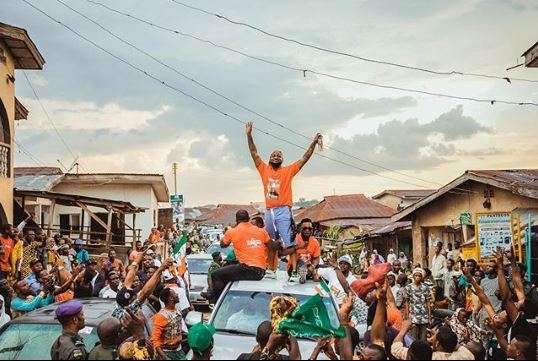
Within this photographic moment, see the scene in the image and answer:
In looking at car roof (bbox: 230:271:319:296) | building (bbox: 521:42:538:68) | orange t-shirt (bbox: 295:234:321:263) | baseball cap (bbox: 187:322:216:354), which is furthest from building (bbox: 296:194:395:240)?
baseball cap (bbox: 187:322:216:354)

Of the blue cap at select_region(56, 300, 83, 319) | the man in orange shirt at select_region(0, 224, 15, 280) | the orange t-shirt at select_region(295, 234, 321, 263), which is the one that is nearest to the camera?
the blue cap at select_region(56, 300, 83, 319)

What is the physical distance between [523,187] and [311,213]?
23.8m

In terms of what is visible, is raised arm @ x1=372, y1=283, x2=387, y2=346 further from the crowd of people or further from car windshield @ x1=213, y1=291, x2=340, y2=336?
car windshield @ x1=213, y1=291, x2=340, y2=336

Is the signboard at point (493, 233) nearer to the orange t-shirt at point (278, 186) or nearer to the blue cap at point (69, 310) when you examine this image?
the orange t-shirt at point (278, 186)

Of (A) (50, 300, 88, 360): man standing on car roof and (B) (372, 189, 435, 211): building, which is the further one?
(B) (372, 189, 435, 211): building

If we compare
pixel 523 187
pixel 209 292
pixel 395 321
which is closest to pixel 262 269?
pixel 209 292

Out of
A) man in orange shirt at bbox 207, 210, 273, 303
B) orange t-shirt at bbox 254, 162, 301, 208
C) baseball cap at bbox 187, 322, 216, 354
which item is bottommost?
baseball cap at bbox 187, 322, 216, 354

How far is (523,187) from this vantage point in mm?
17062

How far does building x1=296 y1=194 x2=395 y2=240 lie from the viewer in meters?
35.0

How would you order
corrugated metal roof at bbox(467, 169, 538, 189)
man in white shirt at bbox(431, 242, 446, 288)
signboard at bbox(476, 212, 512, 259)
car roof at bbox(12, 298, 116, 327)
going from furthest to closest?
corrugated metal roof at bbox(467, 169, 538, 189) < man in white shirt at bbox(431, 242, 446, 288) < signboard at bbox(476, 212, 512, 259) < car roof at bbox(12, 298, 116, 327)

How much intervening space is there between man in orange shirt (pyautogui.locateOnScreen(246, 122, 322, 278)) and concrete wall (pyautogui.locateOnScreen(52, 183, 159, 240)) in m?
21.0

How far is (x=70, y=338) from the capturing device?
533cm

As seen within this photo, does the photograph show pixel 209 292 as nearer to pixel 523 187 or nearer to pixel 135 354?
pixel 135 354

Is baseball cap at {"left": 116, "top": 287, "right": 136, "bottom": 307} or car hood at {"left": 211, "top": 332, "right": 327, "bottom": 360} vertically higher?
baseball cap at {"left": 116, "top": 287, "right": 136, "bottom": 307}
